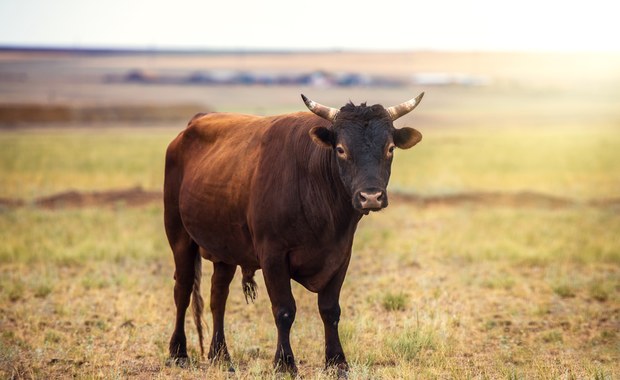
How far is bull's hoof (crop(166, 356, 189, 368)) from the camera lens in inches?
354

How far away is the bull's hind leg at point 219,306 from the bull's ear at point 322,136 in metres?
2.33

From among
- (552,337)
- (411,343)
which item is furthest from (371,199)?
(552,337)

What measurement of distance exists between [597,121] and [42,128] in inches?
1904

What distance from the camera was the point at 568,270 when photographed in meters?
14.5

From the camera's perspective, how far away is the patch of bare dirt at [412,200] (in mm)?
22372

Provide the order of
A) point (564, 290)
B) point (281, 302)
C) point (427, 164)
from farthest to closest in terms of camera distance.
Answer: point (427, 164) → point (564, 290) → point (281, 302)

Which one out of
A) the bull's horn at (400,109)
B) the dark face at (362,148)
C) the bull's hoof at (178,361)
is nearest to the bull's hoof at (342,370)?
the dark face at (362,148)

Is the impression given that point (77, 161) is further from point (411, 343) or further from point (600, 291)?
point (411, 343)

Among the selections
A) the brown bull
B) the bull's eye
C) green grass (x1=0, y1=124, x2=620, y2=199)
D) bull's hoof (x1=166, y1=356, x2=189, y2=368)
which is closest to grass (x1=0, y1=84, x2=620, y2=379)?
bull's hoof (x1=166, y1=356, x2=189, y2=368)

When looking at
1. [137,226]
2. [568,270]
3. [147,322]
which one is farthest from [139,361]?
[137,226]

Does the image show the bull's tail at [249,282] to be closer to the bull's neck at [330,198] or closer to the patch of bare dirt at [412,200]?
the bull's neck at [330,198]

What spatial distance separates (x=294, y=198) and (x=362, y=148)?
81cm

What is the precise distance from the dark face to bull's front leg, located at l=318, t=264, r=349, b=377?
93cm

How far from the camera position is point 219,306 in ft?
30.7
